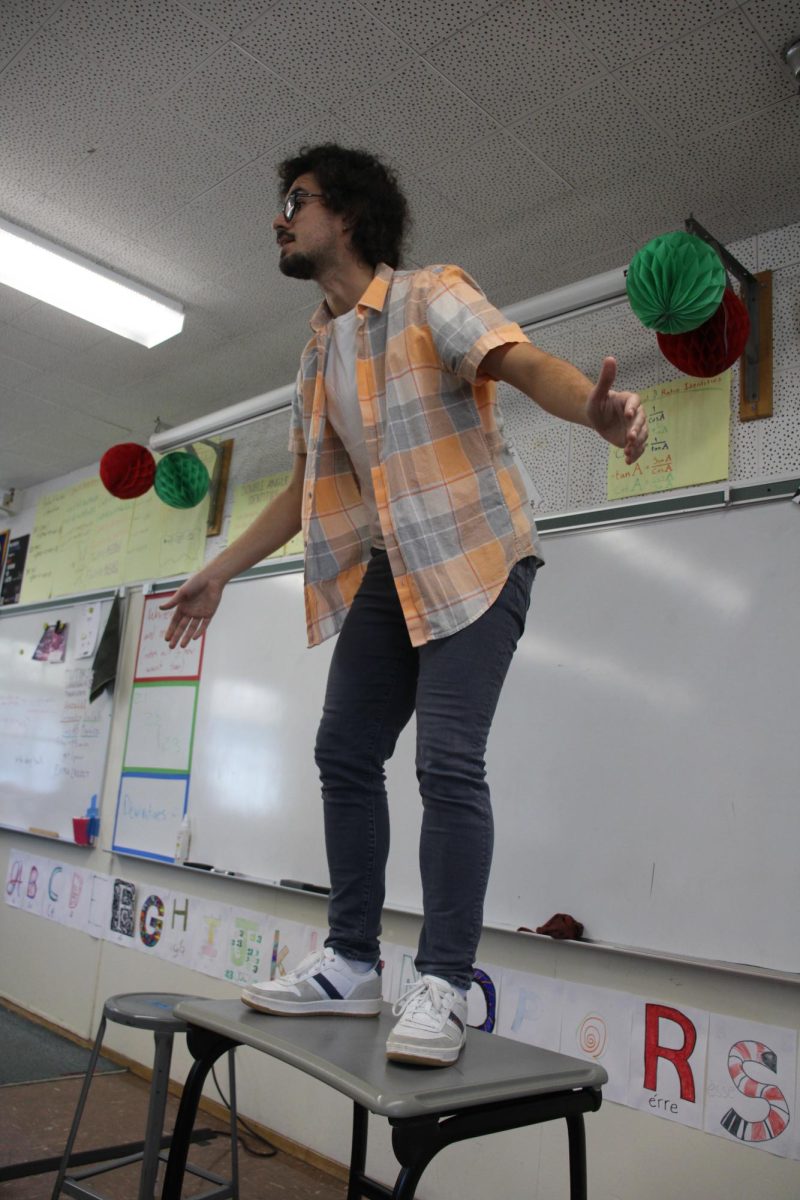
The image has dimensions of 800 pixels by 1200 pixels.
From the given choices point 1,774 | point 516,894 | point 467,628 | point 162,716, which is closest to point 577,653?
point 516,894

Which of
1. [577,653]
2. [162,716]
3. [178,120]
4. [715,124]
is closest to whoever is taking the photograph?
[715,124]

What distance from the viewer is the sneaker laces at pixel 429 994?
100 cm

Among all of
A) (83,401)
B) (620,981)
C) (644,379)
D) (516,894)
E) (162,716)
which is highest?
(83,401)

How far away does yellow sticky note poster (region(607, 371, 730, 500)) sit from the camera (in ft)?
7.09

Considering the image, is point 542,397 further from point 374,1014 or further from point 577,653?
point 577,653

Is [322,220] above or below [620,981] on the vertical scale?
above

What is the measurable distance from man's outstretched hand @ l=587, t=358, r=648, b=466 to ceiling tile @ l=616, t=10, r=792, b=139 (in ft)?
4.08

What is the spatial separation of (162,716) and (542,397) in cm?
278

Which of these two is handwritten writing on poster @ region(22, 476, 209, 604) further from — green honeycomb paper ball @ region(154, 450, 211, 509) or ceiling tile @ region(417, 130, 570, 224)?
ceiling tile @ region(417, 130, 570, 224)

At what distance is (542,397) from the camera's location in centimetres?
103

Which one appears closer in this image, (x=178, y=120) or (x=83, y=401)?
(x=178, y=120)

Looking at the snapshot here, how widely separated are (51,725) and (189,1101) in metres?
3.24

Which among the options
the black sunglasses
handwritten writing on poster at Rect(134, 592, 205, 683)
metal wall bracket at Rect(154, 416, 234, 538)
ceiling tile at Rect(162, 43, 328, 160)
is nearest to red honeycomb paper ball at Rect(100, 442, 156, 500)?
metal wall bracket at Rect(154, 416, 234, 538)

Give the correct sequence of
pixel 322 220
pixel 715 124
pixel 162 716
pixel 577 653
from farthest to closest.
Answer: pixel 162 716 → pixel 577 653 → pixel 715 124 → pixel 322 220
